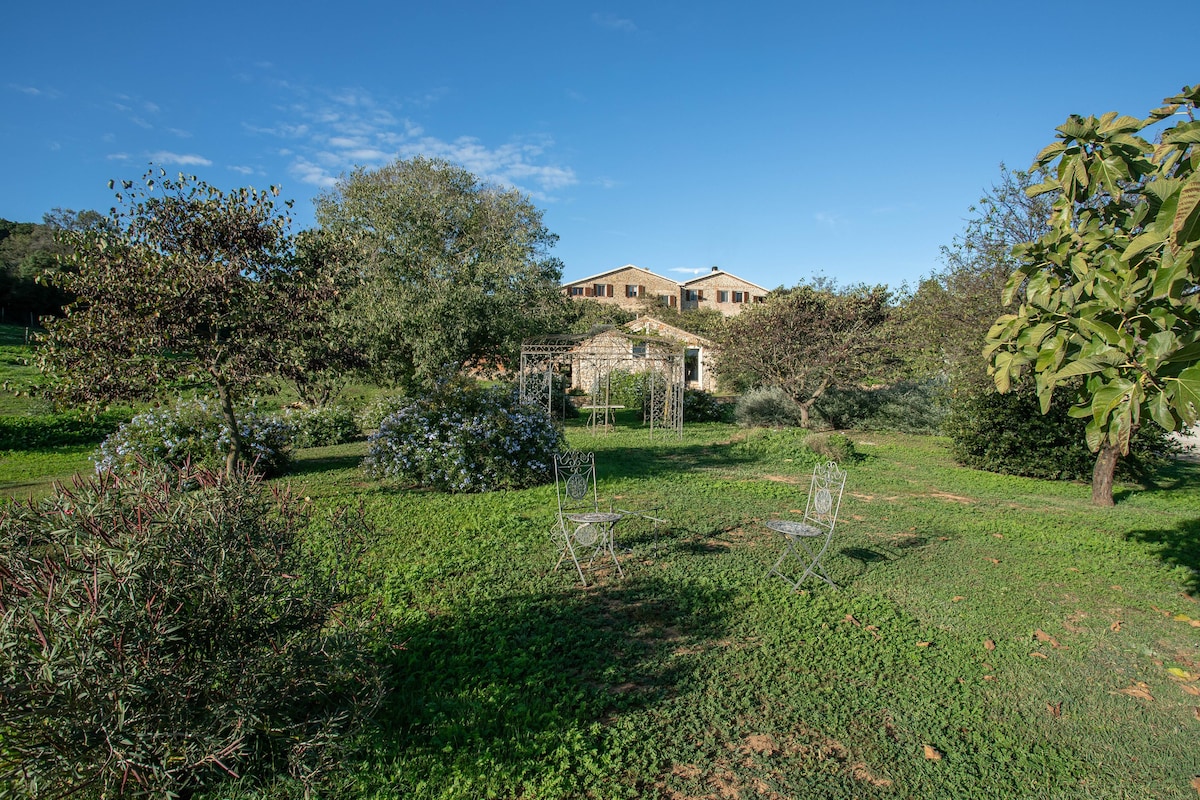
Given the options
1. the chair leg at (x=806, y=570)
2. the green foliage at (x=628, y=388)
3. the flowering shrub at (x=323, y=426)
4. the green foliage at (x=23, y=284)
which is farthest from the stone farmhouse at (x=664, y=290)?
the chair leg at (x=806, y=570)

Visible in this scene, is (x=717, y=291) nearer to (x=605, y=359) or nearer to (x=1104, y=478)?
(x=605, y=359)

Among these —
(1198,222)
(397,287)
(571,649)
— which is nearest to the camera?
(1198,222)

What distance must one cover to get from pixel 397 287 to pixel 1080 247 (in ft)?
45.9

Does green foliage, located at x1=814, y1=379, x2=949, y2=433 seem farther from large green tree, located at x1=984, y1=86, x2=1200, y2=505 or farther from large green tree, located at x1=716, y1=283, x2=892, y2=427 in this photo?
large green tree, located at x1=984, y1=86, x2=1200, y2=505

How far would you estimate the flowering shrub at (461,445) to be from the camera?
9.51 meters

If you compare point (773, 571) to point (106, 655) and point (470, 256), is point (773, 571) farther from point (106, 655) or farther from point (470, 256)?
point (470, 256)

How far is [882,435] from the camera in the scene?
60.6 feet

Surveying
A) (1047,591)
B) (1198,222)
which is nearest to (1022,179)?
(1047,591)

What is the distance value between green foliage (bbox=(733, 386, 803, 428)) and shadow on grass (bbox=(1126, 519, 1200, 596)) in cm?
1221

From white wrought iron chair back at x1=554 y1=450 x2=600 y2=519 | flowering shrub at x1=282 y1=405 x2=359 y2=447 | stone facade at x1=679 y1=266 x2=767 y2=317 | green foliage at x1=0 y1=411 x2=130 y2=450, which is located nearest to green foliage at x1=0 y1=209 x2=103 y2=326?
green foliage at x1=0 y1=411 x2=130 y2=450

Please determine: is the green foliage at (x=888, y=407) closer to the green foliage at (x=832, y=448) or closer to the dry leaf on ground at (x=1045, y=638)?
the green foliage at (x=832, y=448)

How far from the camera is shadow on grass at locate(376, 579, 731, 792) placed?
3.23m

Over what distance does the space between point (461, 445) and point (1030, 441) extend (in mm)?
10041

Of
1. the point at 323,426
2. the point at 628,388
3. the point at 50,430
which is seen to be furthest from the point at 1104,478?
the point at 50,430
